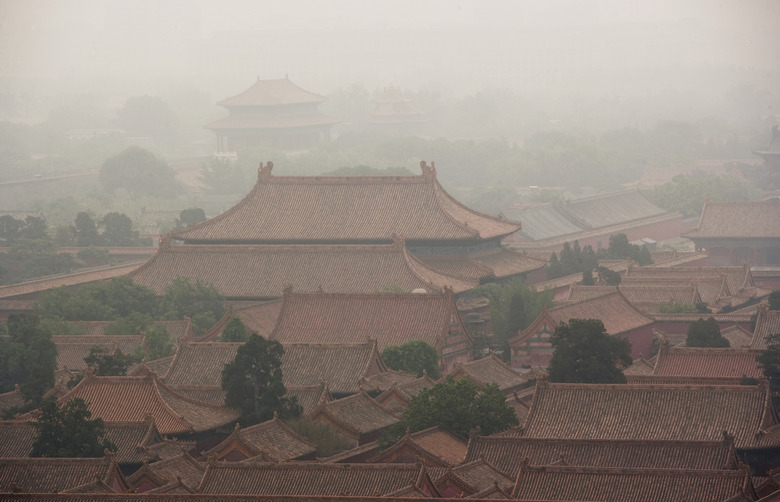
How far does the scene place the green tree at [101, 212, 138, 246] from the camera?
283 feet

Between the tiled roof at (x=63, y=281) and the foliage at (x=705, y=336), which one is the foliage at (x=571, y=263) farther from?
the tiled roof at (x=63, y=281)

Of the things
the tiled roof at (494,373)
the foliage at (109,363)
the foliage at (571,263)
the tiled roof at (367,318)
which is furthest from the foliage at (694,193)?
the foliage at (109,363)

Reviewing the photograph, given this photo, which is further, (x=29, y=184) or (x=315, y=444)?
(x=29, y=184)

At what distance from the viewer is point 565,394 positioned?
144ft

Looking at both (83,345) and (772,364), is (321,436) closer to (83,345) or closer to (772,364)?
(772,364)

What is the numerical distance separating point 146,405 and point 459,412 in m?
8.29

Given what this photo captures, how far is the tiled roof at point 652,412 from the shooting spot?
138ft

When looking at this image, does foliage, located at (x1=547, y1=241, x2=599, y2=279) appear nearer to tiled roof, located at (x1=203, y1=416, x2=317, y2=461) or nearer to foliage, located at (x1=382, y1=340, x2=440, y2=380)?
foliage, located at (x1=382, y1=340, x2=440, y2=380)

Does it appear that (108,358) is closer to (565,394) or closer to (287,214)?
(565,394)

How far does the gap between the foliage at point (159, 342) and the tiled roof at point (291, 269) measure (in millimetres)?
7324

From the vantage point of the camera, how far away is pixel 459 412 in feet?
146

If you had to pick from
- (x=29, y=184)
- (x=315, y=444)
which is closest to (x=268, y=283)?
(x=315, y=444)

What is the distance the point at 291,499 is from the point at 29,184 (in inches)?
3667

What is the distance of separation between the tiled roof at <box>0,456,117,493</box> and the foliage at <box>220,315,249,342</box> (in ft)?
53.2
